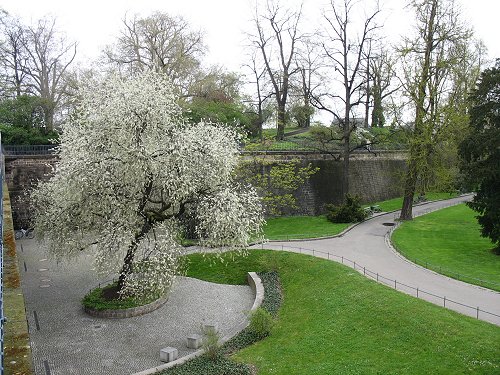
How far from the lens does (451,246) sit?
984 inches

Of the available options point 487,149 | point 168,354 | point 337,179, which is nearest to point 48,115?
point 337,179

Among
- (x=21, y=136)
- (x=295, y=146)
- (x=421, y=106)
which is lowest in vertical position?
(x=295, y=146)

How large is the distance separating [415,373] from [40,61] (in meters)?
43.1

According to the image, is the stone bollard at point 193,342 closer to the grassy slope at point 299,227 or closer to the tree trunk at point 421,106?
the grassy slope at point 299,227

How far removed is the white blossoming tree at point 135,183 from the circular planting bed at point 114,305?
49 centimetres

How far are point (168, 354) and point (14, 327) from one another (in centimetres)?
748

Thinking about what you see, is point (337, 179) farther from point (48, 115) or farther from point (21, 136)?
point (21, 136)

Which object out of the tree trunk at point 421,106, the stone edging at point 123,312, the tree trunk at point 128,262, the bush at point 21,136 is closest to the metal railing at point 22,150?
the bush at point 21,136

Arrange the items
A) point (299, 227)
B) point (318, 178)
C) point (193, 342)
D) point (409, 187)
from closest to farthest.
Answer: point (193, 342) < point (299, 227) < point (409, 187) < point (318, 178)

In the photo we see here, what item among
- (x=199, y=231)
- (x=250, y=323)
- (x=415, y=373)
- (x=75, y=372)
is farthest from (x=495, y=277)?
(x=75, y=372)

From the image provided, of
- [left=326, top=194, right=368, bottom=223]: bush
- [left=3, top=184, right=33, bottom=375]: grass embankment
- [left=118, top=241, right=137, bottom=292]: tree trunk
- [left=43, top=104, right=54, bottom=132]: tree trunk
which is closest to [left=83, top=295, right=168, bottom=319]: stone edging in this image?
[left=118, top=241, right=137, bottom=292]: tree trunk

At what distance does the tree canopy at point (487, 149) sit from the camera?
71.2ft

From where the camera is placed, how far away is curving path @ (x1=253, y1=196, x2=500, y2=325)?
15.7m

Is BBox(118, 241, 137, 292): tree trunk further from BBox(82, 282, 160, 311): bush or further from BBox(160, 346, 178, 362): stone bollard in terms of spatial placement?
BBox(160, 346, 178, 362): stone bollard
